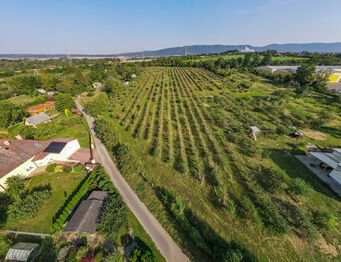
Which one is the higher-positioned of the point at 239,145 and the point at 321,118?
the point at 321,118

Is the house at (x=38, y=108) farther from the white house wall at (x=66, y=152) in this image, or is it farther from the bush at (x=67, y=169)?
the bush at (x=67, y=169)

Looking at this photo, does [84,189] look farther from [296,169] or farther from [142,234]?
[296,169]

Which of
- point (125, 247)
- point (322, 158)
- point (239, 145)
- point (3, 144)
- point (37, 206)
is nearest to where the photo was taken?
point (125, 247)

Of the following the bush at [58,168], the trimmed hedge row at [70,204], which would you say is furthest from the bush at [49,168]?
the trimmed hedge row at [70,204]

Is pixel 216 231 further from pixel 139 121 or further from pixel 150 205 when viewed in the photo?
pixel 139 121

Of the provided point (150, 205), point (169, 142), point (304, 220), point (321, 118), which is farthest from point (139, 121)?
point (321, 118)

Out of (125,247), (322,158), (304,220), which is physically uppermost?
(322,158)

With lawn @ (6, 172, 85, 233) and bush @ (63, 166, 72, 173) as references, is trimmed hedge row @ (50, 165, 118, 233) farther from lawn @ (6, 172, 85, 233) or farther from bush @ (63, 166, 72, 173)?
bush @ (63, 166, 72, 173)
